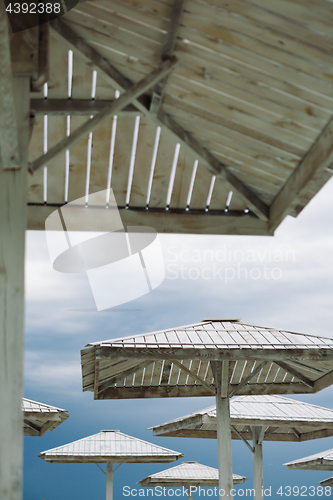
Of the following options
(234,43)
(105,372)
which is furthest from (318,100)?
(105,372)

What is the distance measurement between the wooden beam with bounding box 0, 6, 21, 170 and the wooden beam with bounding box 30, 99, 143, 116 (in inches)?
38.8

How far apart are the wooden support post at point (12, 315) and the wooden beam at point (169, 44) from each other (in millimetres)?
983

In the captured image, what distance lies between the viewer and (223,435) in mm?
6133

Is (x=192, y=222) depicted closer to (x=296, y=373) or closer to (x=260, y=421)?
(x=296, y=373)

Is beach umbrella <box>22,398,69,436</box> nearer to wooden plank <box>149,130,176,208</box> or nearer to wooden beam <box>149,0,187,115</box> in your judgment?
wooden plank <box>149,130,176,208</box>

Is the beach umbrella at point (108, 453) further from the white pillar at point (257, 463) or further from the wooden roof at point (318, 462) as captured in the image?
the wooden roof at point (318, 462)

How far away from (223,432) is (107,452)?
14.0 ft

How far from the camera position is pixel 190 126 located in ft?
12.3

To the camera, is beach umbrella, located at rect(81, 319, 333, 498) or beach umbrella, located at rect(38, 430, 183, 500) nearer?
beach umbrella, located at rect(81, 319, 333, 498)

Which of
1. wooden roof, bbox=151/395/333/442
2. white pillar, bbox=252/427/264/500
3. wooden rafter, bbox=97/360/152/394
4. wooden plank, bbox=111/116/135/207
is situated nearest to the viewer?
wooden plank, bbox=111/116/135/207

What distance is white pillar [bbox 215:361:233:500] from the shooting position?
225 inches

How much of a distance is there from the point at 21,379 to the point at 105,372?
4249 mm

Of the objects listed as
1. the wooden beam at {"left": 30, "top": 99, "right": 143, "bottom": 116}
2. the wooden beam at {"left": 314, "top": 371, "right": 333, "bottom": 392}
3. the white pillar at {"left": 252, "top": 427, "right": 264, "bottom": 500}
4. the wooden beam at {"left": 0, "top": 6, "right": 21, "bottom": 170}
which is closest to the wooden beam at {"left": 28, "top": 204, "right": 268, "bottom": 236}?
the wooden beam at {"left": 30, "top": 99, "right": 143, "bottom": 116}

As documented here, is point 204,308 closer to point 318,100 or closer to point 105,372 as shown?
point 105,372
